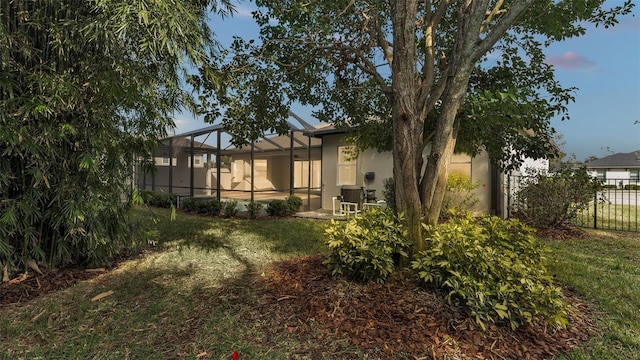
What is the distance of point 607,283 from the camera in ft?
12.4

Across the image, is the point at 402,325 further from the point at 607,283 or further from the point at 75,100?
the point at 75,100

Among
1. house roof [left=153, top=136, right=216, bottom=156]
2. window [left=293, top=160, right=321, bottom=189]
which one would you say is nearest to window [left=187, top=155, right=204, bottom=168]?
house roof [left=153, top=136, right=216, bottom=156]

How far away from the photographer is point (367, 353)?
230 cm

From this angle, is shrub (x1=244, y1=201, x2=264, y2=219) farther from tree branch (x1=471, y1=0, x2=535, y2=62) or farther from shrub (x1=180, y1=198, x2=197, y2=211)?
tree branch (x1=471, y1=0, x2=535, y2=62)

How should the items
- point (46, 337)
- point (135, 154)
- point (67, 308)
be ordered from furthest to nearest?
point (135, 154) < point (67, 308) < point (46, 337)

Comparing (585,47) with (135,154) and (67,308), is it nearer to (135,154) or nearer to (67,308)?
(135,154)

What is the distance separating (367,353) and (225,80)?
Answer: 3.40 m

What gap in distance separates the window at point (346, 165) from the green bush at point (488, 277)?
7.80 metres

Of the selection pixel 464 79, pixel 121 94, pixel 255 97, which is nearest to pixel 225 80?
pixel 255 97

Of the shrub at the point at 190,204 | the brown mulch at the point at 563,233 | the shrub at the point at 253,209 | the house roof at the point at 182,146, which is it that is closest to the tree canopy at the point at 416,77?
the brown mulch at the point at 563,233

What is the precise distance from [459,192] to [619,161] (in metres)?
41.0

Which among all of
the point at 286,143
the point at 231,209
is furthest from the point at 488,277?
the point at 286,143

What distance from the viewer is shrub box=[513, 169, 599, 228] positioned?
7.28 m

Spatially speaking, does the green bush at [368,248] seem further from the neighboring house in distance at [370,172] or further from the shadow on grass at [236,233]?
the neighboring house in distance at [370,172]
